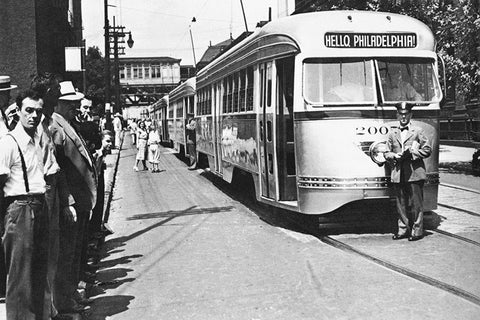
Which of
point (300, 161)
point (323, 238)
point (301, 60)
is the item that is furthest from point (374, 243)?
point (301, 60)

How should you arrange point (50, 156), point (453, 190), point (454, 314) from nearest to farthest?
point (50, 156), point (454, 314), point (453, 190)

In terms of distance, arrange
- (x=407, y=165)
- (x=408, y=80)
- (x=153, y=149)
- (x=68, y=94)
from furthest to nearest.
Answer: (x=153, y=149), (x=408, y=80), (x=407, y=165), (x=68, y=94)

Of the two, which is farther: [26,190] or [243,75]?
[243,75]

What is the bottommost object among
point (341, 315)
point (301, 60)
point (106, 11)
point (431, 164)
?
point (341, 315)

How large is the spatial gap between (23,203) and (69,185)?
114 cm

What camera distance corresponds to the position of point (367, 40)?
966 cm

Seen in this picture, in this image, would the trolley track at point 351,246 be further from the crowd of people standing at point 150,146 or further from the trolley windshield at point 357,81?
the crowd of people standing at point 150,146

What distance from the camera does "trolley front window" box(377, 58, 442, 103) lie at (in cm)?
962

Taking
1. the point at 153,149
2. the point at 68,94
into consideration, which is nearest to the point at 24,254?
the point at 68,94

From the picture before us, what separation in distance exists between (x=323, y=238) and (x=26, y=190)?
5514mm

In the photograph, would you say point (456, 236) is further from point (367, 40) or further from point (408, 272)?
point (367, 40)

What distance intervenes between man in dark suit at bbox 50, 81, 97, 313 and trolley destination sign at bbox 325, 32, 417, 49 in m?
4.71

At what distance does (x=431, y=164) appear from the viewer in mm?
9781

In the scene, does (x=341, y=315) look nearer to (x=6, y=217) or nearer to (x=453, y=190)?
(x=6, y=217)
